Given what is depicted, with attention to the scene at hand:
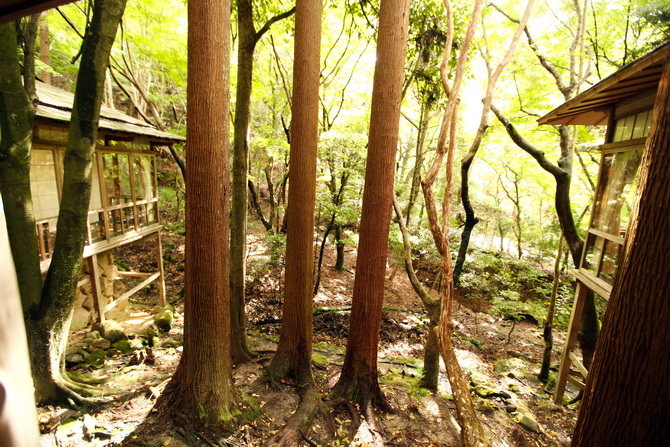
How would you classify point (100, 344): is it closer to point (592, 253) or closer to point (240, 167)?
point (240, 167)

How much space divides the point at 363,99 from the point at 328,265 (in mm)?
8152

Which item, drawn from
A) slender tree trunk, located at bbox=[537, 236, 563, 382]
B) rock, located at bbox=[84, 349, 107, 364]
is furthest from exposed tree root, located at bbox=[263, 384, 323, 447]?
slender tree trunk, located at bbox=[537, 236, 563, 382]

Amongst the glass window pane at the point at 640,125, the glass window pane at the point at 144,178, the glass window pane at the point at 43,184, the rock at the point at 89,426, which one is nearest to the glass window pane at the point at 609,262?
the glass window pane at the point at 640,125

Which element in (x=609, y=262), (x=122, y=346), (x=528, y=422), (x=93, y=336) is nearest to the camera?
(x=609, y=262)

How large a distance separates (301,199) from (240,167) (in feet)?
5.92

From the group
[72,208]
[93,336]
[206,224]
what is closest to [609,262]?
[206,224]

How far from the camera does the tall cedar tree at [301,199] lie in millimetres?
4766

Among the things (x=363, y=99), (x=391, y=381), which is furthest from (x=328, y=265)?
(x=391, y=381)

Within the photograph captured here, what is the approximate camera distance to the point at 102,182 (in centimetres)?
840

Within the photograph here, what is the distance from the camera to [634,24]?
7555 millimetres

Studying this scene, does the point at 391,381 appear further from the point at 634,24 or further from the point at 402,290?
the point at 634,24

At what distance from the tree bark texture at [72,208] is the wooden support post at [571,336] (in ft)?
29.8

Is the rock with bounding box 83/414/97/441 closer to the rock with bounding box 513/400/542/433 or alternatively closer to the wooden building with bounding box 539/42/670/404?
the rock with bounding box 513/400/542/433

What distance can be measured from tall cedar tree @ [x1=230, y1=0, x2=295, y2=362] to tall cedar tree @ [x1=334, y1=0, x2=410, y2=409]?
7.69 ft
